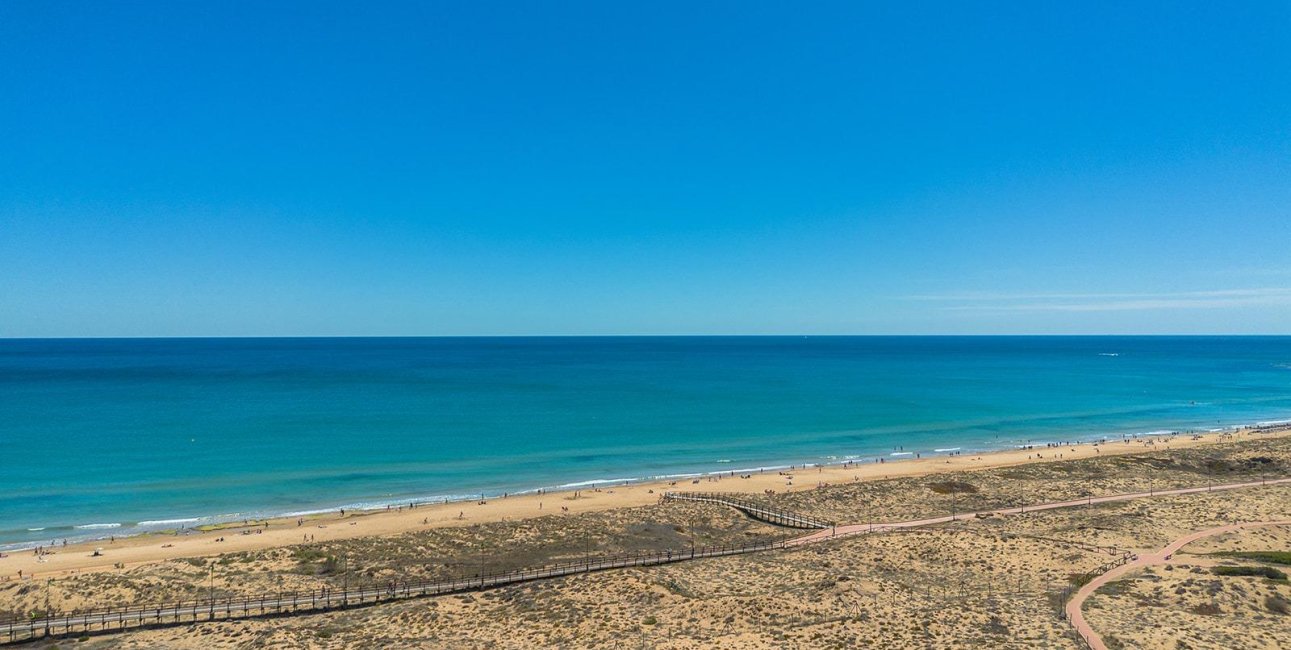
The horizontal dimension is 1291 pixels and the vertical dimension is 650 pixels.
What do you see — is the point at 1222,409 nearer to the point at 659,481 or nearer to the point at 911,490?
the point at 911,490

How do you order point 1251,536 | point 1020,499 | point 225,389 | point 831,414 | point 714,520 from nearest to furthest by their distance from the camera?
point 1251,536, point 714,520, point 1020,499, point 831,414, point 225,389

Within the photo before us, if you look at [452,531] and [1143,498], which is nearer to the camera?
[452,531]

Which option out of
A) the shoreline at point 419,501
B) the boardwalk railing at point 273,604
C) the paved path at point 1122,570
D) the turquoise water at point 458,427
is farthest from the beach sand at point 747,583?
the turquoise water at point 458,427

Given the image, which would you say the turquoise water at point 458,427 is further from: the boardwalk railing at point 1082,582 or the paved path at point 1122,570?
the boardwalk railing at point 1082,582

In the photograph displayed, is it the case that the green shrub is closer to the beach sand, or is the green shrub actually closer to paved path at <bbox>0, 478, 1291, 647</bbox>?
the beach sand

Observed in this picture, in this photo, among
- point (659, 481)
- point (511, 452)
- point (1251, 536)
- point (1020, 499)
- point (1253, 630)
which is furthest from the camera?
point (511, 452)

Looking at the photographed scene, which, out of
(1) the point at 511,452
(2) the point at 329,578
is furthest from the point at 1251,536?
(1) the point at 511,452
